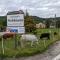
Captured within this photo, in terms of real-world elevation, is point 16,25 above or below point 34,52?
above

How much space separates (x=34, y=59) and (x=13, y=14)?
1116 centimetres

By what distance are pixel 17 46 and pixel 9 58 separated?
4.66 metres

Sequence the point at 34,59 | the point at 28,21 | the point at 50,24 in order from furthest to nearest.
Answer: the point at 50,24 < the point at 28,21 < the point at 34,59

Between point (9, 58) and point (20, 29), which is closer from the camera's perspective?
point (9, 58)

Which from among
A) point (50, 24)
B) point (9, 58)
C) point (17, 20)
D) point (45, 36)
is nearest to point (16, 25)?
point (17, 20)

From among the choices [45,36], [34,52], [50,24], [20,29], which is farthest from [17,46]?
[50,24]

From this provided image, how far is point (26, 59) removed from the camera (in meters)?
15.3

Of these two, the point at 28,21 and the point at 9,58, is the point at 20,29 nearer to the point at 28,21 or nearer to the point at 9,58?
the point at 9,58

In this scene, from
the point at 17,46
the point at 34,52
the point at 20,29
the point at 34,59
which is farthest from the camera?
the point at 20,29

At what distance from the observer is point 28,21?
7956cm

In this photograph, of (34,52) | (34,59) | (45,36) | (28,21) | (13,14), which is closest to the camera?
(34,59)

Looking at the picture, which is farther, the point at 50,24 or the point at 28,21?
the point at 50,24

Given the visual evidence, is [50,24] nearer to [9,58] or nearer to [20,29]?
[20,29]

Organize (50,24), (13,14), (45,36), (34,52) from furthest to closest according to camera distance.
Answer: (50,24) < (45,36) < (13,14) < (34,52)
